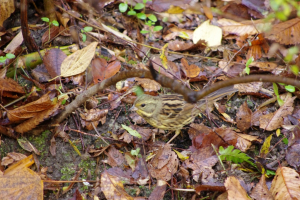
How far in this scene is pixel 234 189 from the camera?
3848mm

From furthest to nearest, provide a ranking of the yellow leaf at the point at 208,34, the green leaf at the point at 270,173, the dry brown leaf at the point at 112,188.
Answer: the yellow leaf at the point at 208,34, the green leaf at the point at 270,173, the dry brown leaf at the point at 112,188

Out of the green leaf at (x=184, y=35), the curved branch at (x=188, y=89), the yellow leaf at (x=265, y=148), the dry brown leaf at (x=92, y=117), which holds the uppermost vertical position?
the curved branch at (x=188, y=89)

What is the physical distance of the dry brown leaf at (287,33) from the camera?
224 inches

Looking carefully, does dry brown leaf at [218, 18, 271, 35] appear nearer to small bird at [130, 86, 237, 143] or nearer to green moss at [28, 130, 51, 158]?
small bird at [130, 86, 237, 143]

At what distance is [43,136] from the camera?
4.58m

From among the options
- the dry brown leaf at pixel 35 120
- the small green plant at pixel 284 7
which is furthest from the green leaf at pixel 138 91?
the small green plant at pixel 284 7

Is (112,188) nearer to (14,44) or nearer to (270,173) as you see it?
(270,173)

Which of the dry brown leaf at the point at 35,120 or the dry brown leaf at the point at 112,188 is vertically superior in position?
the dry brown leaf at the point at 35,120

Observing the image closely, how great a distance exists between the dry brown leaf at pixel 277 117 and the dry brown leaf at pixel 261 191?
3.30 ft

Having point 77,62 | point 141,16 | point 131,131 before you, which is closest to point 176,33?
point 141,16

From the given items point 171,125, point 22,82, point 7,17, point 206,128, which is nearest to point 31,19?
point 7,17

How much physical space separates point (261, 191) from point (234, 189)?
0.42 m

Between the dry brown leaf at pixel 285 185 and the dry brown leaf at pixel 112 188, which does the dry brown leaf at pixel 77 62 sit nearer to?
the dry brown leaf at pixel 112 188

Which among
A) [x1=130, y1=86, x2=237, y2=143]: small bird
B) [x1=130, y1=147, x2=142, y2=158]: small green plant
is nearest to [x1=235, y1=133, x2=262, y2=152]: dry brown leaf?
[x1=130, y1=86, x2=237, y2=143]: small bird
